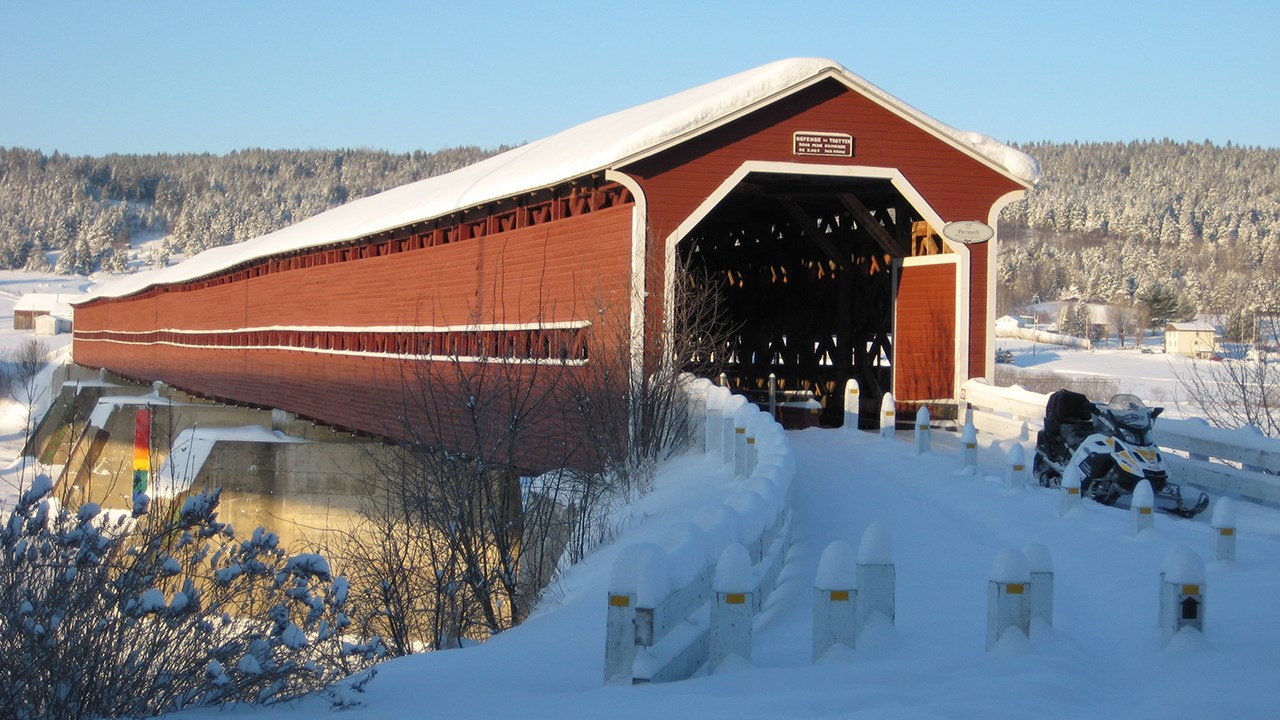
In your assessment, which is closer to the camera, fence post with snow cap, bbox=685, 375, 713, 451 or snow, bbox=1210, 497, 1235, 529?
snow, bbox=1210, 497, 1235, 529

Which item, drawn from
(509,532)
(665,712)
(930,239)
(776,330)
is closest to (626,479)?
(509,532)

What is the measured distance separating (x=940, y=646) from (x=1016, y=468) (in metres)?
4.85

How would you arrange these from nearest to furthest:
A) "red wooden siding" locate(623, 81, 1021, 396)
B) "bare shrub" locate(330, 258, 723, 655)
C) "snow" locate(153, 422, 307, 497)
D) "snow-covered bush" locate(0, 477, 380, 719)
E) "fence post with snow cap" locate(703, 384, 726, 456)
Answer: "snow-covered bush" locate(0, 477, 380, 719)
"bare shrub" locate(330, 258, 723, 655)
"fence post with snow cap" locate(703, 384, 726, 456)
"red wooden siding" locate(623, 81, 1021, 396)
"snow" locate(153, 422, 307, 497)

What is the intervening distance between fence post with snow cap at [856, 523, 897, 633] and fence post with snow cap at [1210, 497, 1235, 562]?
2811mm

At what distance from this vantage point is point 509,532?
9211 mm

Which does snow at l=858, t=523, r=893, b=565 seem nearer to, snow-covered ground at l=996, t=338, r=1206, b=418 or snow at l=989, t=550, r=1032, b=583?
snow at l=989, t=550, r=1032, b=583

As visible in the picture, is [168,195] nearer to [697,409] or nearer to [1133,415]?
[697,409]

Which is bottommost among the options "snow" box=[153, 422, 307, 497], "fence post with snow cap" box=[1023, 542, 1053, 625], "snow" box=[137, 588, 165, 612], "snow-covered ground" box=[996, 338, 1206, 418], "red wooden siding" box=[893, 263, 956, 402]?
"snow" box=[153, 422, 307, 497]

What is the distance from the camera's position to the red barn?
44.9 feet

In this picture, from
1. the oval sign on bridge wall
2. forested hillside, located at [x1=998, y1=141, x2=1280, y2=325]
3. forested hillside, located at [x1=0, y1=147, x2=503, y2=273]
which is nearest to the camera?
the oval sign on bridge wall

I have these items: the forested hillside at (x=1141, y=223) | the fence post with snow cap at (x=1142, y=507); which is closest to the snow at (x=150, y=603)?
the fence post with snow cap at (x=1142, y=507)

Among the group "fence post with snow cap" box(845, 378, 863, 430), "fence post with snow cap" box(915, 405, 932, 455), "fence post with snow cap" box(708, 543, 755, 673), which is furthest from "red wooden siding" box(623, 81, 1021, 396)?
"fence post with snow cap" box(708, 543, 755, 673)

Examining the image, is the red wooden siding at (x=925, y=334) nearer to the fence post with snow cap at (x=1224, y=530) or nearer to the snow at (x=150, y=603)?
the fence post with snow cap at (x=1224, y=530)

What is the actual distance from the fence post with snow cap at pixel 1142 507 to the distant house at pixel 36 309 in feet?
317
